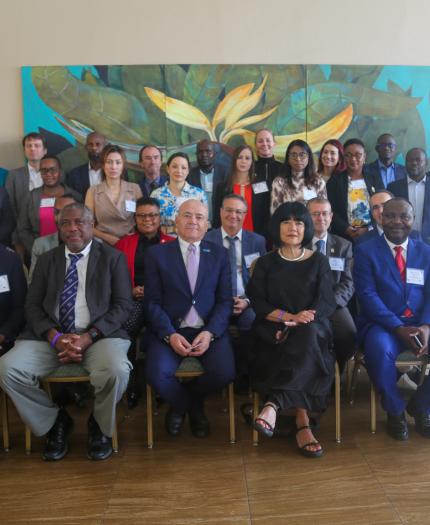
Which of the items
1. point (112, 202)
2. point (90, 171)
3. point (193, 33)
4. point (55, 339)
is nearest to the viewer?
point (55, 339)

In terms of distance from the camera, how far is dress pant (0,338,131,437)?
2.96 metres

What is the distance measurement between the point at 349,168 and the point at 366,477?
3.18 metres

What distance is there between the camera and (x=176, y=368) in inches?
126

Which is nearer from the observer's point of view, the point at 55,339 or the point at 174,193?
the point at 55,339

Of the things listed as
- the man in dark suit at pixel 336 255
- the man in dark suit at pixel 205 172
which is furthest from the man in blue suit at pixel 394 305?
the man in dark suit at pixel 205 172

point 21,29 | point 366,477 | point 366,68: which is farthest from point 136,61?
point 366,477

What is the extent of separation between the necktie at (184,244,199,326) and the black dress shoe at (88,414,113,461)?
868 millimetres

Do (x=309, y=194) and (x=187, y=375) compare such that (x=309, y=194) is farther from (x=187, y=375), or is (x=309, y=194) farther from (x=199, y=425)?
(x=199, y=425)

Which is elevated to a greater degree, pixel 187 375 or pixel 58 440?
pixel 187 375

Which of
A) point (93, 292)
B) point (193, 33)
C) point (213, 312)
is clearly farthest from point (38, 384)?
point (193, 33)

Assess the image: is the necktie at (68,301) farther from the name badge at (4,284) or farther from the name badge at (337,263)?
the name badge at (337,263)

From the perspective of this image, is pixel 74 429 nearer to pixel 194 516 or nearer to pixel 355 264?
pixel 194 516

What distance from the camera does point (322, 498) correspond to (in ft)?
8.40

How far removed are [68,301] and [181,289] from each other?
0.73 meters
